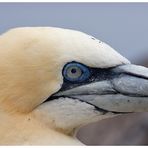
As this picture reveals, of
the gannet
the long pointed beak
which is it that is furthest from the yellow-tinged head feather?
the long pointed beak

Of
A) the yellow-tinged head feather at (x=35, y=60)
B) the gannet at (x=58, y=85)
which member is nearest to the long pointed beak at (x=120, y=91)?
the gannet at (x=58, y=85)

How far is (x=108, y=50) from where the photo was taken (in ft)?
6.37

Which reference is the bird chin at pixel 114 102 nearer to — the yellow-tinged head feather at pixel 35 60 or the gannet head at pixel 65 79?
the gannet head at pixel 65 79

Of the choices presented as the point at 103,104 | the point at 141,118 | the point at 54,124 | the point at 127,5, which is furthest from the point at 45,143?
the point at 141,118

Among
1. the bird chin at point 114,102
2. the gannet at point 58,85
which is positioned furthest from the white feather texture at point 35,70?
the bird chin at point 114,102

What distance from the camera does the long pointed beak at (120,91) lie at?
2.00 m

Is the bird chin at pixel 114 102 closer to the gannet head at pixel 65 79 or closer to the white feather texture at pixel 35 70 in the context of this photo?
the gannet head at pixel 65 79

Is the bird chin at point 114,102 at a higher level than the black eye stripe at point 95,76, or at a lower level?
lower

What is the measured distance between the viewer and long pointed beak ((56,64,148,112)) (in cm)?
200

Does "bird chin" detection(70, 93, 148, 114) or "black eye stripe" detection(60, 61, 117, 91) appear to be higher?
"black eye stripe" detection(60, 61, 117, 91)

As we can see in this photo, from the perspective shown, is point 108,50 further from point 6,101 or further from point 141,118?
point 141,118

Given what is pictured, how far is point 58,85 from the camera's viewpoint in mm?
1970

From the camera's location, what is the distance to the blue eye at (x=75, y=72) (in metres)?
1.93

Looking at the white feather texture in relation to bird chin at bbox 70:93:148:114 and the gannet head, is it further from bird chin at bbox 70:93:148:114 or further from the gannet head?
bird chin at bbox 70:93:148:114
